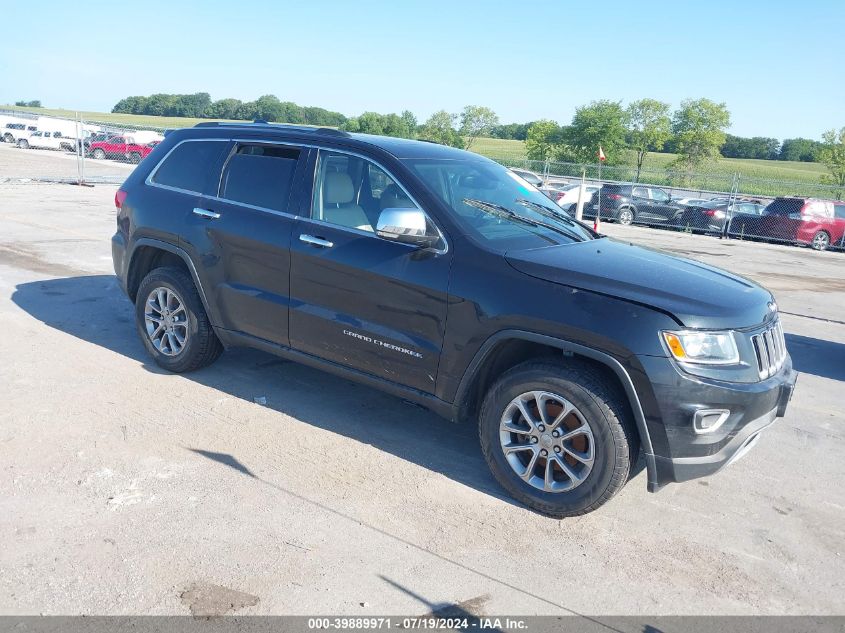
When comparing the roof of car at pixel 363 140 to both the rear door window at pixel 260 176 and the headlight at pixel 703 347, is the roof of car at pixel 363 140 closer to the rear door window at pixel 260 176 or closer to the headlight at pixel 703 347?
the rear door window at pixel 260 176

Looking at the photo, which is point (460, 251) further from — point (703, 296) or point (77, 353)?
point (77, 353)

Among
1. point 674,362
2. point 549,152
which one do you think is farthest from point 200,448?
point 549,152

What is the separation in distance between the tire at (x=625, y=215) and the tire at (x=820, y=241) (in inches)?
207

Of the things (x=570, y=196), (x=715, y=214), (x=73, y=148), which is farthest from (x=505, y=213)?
(x=73, y=148)

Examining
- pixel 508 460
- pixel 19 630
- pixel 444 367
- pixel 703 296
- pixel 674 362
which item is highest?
pixel 703 296

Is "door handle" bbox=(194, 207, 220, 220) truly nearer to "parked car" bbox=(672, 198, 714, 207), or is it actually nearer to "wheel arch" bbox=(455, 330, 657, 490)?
"wheel arch" bbox=(455, 330, 657, 490)

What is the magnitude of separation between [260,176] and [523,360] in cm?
228

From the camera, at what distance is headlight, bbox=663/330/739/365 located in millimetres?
3479

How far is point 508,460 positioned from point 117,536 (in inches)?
78.0

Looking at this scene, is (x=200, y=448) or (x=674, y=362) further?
(x=200, y=448)

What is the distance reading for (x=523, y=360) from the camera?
4086 mm

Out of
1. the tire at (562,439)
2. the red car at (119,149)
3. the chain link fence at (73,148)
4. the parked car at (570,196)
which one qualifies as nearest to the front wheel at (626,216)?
the parked car at (570,196)

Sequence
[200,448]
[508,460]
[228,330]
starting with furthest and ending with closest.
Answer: [228,330], [200,448], [508,460]

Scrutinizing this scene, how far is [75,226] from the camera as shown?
1295cm
